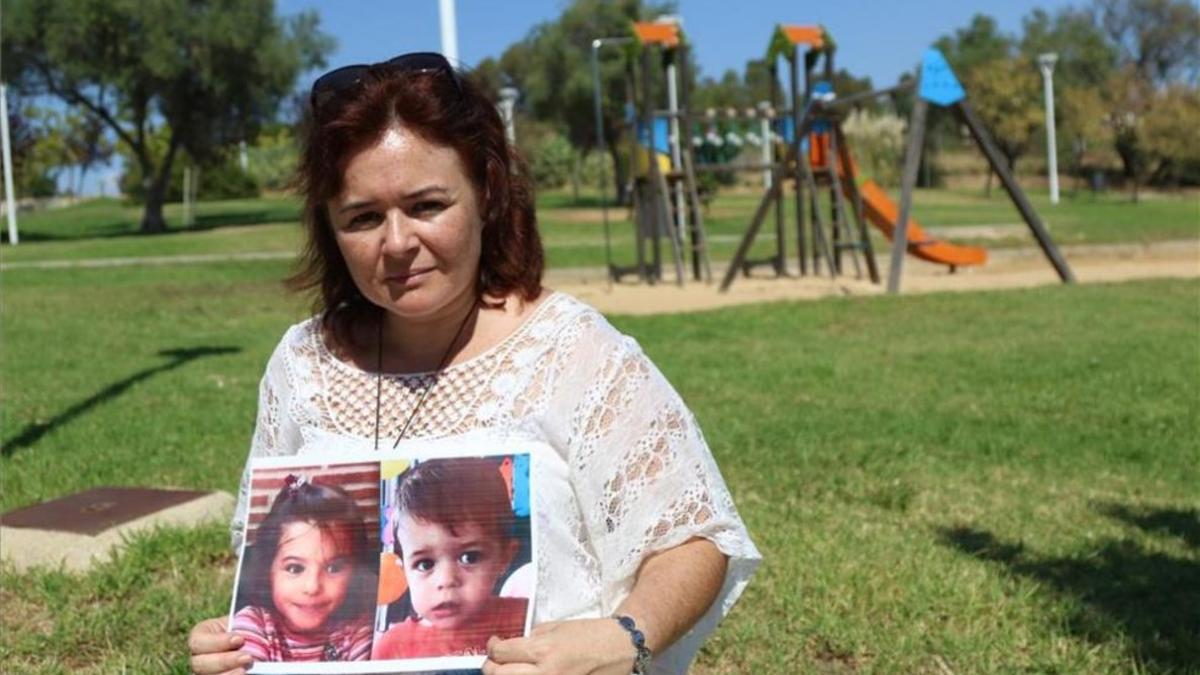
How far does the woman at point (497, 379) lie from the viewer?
1.99 m

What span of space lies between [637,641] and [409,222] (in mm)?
671

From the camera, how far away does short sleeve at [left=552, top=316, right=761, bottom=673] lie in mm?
1984

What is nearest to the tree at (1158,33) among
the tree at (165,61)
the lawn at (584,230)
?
the lawn at (584,230)

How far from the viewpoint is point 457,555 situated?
1.81 metres

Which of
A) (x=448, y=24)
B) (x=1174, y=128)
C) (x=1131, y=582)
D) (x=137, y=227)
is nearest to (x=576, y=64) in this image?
(x=137, y=227)

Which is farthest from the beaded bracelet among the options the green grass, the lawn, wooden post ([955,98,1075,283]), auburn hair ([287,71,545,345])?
wooden post ([955,98,1075,283])

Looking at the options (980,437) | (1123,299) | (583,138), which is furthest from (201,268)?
(583,138)

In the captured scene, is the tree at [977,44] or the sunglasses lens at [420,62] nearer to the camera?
the sunglasses lens at [420,62]

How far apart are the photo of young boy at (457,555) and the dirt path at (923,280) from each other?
37.5 feet

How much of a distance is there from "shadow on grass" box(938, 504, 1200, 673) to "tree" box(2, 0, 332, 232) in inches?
1411

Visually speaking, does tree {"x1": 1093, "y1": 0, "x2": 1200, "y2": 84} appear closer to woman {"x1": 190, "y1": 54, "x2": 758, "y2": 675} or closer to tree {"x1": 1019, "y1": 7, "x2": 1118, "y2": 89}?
tree {"x1": 1019, "y1": 7, "x2": 1118, "y2": 89}

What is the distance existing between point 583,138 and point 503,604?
55922 millimetres

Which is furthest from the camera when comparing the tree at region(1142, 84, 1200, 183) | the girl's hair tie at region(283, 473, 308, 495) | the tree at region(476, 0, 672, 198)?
the tree at region(476, 0, 672, 198)

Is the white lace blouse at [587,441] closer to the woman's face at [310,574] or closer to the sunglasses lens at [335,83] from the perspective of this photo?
the woman's face at [310,574]
